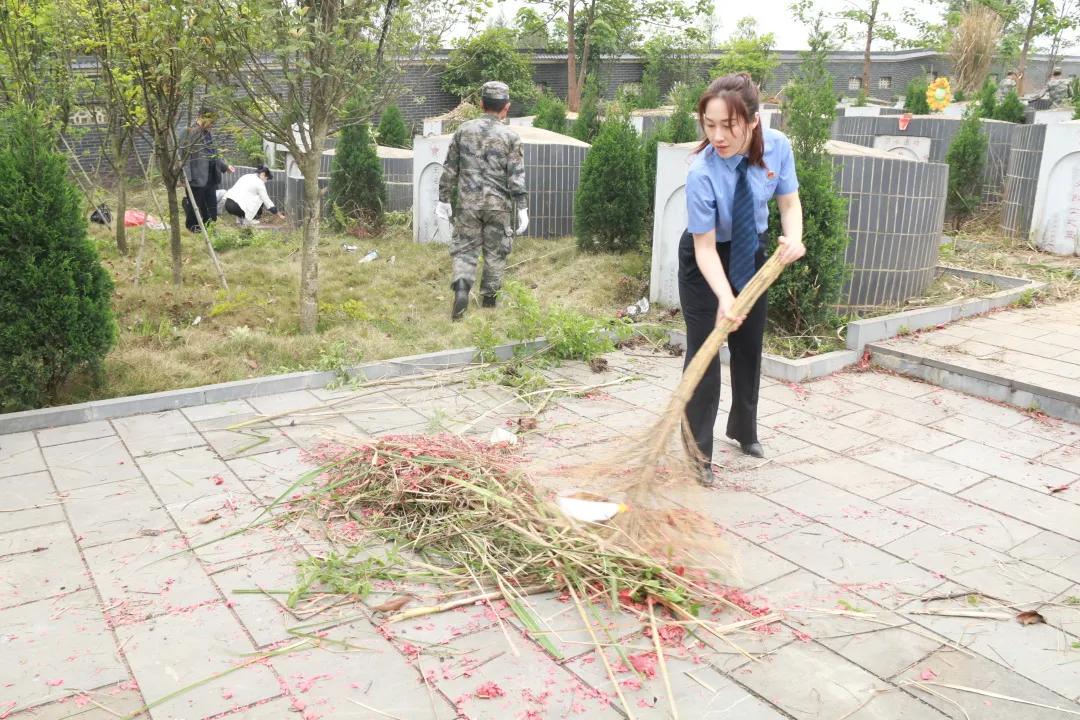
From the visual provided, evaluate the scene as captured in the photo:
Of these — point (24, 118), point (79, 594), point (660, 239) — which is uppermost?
point (24, 118)

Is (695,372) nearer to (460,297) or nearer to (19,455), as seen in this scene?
(19,455)

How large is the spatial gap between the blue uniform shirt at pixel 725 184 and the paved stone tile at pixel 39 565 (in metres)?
2.67

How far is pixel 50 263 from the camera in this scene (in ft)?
Result: 15.2

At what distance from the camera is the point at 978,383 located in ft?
17.6

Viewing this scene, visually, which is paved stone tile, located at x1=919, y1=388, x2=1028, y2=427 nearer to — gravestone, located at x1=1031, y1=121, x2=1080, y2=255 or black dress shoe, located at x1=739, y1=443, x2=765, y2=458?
black dress shoe, located at x1=739, y1=443, x2=765, y2=458

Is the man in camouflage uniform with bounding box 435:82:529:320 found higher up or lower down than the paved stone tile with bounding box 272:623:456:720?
higher up

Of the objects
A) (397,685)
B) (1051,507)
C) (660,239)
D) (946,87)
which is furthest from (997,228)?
(397,685)

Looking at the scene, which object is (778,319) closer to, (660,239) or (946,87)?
(660,239)

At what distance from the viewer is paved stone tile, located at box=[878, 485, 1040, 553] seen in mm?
3516

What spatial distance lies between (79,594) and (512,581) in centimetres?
146

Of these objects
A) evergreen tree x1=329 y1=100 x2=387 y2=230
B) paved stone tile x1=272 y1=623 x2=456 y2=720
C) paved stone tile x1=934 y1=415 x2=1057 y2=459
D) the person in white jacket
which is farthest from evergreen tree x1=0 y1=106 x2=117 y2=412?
the person in white jacket

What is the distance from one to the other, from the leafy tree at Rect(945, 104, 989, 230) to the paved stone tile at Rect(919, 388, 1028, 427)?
610 centimetres

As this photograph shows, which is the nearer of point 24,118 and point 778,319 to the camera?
point 24,118

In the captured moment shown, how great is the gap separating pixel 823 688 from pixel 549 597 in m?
0.92
